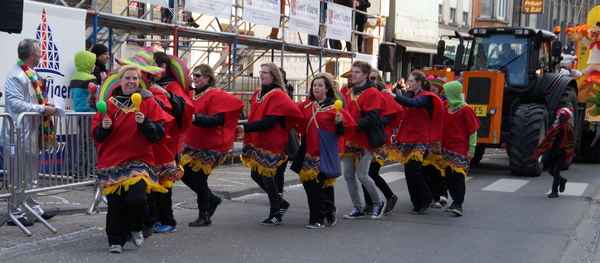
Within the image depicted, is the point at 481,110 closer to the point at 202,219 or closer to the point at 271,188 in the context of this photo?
the point at 271,188

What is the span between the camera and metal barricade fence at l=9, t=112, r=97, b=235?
6.72m

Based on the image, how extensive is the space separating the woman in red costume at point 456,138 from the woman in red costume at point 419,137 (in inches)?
6.7

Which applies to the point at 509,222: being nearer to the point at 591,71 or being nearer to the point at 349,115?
the point at 349,115

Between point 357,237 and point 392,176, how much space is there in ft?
19.8

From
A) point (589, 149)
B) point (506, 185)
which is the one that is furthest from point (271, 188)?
point (589, 149)

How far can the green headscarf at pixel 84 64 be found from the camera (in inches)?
361

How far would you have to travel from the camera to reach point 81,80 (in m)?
9.22

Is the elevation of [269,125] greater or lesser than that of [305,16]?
lesser

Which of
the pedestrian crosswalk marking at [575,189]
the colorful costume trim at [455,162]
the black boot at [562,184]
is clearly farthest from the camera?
the pedestrian crosswalk marking at [575,189]

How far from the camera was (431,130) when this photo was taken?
8727mm

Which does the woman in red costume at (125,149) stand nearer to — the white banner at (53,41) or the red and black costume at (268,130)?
the red and black costume at (268,130)

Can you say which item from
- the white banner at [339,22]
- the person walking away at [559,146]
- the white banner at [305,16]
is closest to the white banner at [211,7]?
the white banner at [305,16]

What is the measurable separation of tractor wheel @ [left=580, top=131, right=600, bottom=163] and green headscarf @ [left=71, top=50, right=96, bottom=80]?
11.7m

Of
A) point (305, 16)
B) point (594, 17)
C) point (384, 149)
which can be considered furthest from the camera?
point (594, 17)
